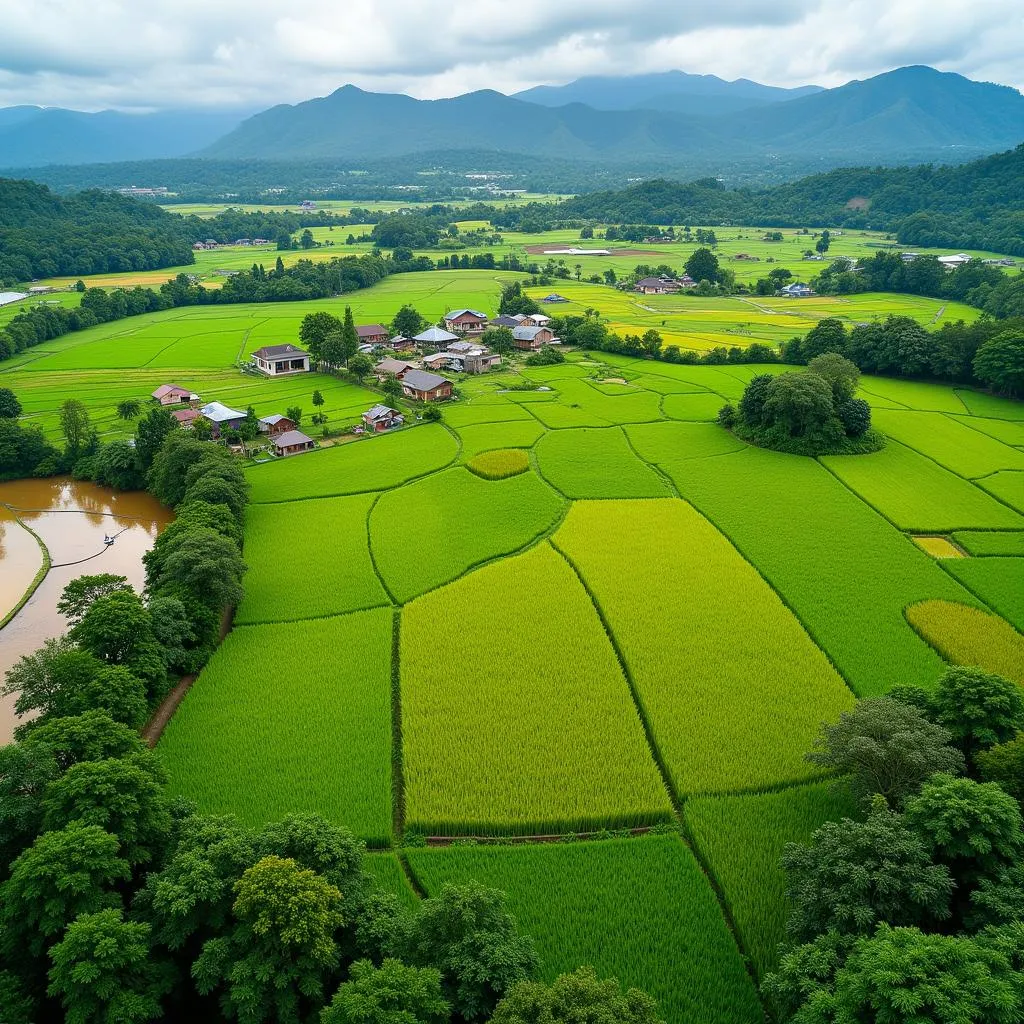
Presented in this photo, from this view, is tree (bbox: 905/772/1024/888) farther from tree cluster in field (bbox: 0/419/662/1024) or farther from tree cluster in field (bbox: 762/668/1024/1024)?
tree cluster in field (bbox: 0/419/662/1024)

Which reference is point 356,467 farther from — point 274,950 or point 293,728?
point 274,950

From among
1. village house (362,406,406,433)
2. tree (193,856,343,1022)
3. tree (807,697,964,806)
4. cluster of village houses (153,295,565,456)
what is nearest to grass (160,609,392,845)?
tree (193,856,343,1022)

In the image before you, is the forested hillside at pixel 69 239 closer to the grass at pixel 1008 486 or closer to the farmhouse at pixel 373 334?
the farmhouse at pixel 373 334

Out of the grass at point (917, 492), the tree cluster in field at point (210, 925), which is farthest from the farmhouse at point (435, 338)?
the tree cluster in field at point (210, 925)

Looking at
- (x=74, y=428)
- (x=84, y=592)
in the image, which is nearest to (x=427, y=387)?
(x=74, y=428)

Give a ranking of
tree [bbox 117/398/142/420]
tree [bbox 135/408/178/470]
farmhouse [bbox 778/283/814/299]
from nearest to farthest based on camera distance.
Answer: tree [bbox 135/408/178/470]
tree [bbox 117/398/142/420]
farmhouse [bbox 778/283/814/299]

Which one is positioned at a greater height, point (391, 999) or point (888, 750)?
point (391, 999)

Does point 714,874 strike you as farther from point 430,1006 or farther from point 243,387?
point 243,387
